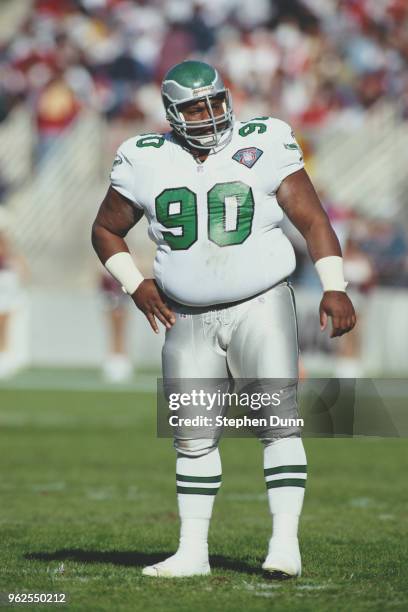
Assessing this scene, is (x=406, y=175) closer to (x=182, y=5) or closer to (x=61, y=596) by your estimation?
(x=182, y=5)

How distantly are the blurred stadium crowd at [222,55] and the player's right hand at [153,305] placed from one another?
13.2 m

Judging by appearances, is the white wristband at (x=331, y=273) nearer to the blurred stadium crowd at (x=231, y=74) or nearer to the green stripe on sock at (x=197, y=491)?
the green stripe on sock at (x=197, y=491)

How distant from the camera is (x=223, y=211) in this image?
462 centimetres

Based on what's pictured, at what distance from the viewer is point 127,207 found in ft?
15.8

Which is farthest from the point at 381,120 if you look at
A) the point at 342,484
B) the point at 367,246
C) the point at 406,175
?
the point at 342,484

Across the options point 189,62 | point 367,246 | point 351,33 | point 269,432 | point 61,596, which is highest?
point 351,33

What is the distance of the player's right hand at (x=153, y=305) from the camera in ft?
15.5

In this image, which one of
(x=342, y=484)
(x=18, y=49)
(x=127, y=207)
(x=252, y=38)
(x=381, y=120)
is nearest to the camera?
(x=127, y=207)

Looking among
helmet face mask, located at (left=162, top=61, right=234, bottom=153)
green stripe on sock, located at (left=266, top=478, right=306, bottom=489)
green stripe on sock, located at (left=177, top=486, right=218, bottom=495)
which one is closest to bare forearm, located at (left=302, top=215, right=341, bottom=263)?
helmet face mask, located at (left=162, top=61, right=234, bottom=153)

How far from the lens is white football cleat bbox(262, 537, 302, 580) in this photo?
4.41 metres

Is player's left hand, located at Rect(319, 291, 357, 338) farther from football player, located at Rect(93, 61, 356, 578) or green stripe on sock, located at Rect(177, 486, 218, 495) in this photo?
green stripe on sock, located at Rect(177, 486, 218, 495)

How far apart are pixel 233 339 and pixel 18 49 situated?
1747cm

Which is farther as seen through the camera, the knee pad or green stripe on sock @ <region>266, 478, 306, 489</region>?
the knee pad

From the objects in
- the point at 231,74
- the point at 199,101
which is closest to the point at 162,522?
the point at 199,101
